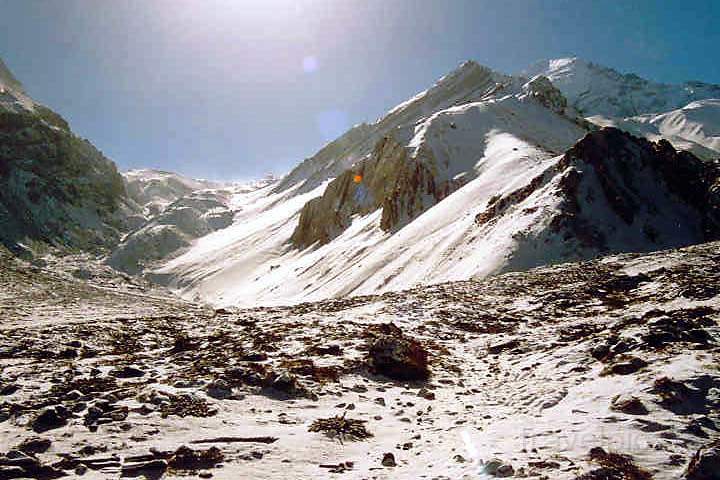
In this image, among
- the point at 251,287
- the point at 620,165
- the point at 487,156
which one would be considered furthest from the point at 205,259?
the point at 620,165

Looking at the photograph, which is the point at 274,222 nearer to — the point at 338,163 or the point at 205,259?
the point at 205,259

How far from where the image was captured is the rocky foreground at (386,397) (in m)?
6.32

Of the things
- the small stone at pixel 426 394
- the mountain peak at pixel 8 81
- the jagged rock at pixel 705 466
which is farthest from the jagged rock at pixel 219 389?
the mountain peak at pixel 8 81

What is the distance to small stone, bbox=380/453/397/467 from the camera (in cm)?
673

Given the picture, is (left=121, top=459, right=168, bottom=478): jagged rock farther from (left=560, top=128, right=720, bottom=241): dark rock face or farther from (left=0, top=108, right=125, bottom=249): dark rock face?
(left=0, top=108, right=125, bottom=249): dark rock face

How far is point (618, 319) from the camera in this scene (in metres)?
13.4

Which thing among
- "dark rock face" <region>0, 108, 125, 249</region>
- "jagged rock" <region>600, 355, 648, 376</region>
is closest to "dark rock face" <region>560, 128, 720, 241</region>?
"jagged rock" <region>600, 355, 648, 376</region>

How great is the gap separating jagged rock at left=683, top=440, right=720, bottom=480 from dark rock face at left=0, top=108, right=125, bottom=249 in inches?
4239

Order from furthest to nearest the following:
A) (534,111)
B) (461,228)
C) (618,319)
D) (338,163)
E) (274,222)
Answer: (338,163)
(274,222)
(534,111)
(461,228)
(618,319)

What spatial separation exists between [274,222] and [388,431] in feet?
373

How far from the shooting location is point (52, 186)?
11600 centimetres

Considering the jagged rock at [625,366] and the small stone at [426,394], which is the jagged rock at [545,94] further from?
the small stone at [426,394]

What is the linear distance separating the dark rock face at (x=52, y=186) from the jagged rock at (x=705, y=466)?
108 metres

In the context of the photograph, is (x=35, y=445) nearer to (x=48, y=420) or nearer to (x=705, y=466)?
(x=48, y=420)
